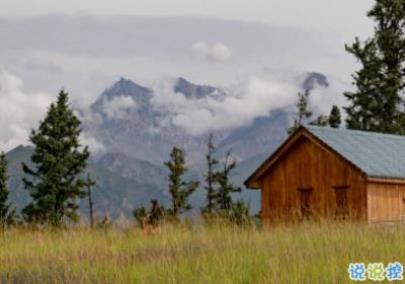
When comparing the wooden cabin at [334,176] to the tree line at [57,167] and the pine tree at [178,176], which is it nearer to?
the tree line at [57,167]

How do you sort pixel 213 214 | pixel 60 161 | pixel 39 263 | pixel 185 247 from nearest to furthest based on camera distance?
pixel 39 263, pixel 185 247, pixel 213 214, pixel 60 161

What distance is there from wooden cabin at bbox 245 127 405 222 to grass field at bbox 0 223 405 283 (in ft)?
52.6

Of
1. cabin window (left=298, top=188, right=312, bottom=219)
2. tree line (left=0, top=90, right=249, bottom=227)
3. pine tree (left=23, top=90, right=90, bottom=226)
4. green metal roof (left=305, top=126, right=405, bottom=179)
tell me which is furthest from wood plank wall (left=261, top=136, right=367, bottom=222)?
pine tree (left=23, top=90, right=90, bottom=226)

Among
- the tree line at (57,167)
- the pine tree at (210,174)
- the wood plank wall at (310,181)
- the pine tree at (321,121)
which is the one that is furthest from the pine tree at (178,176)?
the wood plank wall at (310,181)

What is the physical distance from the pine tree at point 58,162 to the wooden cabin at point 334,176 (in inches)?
958

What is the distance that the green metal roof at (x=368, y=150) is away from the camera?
3150 centimetres

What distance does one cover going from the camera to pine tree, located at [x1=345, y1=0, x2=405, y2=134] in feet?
174

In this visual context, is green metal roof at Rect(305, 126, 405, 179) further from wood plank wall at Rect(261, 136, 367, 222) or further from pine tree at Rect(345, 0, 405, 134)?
pine tree at Rect(345, 0, 405, 134)

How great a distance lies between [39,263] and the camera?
12070 millimetres

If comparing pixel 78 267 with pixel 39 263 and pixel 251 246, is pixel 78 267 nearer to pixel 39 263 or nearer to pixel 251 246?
pixel 39 263

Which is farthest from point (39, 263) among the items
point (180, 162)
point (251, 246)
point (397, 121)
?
point (180, 162)

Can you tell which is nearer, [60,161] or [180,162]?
[60,161]

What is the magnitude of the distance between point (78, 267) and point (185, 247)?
2570mm

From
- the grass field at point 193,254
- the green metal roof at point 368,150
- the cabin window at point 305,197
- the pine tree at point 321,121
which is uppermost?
the pine tree at point 321,121
